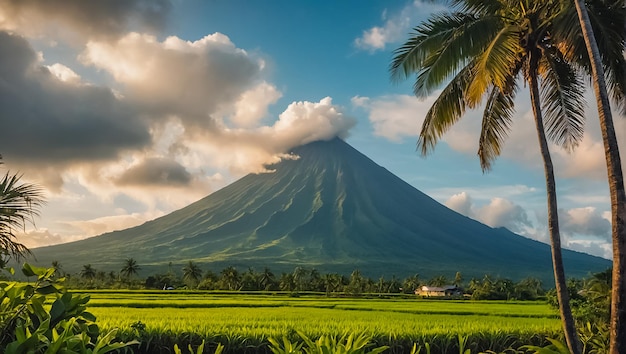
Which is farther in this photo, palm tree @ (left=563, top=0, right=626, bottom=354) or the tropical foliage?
palm tree @ (left=563, top=0, right=626, bottom=354)

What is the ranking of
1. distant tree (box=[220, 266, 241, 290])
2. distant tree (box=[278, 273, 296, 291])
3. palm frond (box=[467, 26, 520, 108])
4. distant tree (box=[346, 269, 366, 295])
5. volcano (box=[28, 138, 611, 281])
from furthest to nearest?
volcano (box=[28, 138, 611, 281]), distant tree (box=[220, 266, 241, 290]), distant tree (box=[278, 273, 296, 291]), distant tree (box=[346, 269, 366, 295]), palm frond (box=[467, 26, 520, 108])

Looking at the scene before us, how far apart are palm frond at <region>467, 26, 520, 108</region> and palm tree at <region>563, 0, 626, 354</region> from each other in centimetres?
93

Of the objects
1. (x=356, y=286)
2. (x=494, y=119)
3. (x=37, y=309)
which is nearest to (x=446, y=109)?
(x=494, y=119)

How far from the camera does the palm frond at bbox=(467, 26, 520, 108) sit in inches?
323

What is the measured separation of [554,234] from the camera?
9164 millimetres

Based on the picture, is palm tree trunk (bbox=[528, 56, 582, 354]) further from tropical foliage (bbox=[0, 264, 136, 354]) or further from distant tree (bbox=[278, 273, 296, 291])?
distant tree (bbox=[278, 273, 296, 291])

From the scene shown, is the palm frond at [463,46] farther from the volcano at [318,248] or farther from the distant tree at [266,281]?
the volcano at [318,248]

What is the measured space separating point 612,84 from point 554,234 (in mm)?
3245

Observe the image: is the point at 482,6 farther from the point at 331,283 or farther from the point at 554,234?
the point at 331,283

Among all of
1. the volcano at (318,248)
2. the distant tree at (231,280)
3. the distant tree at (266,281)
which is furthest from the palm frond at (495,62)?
the volcano at (318,248)

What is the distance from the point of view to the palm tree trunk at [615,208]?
6.39m

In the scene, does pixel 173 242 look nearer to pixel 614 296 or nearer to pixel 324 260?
pixel 324 260

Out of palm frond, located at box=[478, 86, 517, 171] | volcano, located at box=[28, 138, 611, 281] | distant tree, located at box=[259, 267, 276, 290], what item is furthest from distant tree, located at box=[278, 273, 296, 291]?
volcano, located at box=[28, 138, 611, 281]

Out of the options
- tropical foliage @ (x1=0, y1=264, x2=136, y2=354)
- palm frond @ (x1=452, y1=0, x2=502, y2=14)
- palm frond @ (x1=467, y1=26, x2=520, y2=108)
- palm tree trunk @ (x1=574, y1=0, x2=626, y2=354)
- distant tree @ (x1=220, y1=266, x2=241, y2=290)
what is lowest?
distant tree @ (x1=220, y1=266, x2=241, y2=290)
